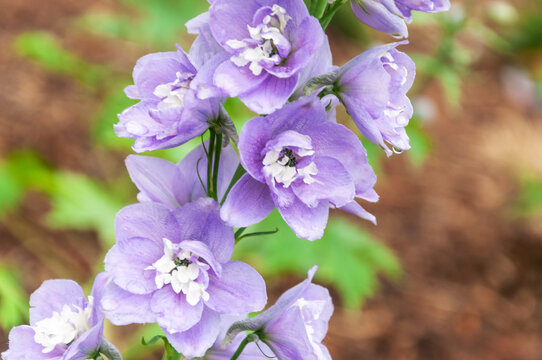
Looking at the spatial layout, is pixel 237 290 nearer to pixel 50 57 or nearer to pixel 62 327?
pixel 62 327

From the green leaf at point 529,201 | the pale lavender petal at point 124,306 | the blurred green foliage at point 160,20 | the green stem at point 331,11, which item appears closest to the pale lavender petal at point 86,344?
the pale lavender petal at point 124,306

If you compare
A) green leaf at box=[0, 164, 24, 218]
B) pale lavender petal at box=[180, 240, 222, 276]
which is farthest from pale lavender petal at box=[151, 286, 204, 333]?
green leaf at box=[0, 164, 24, 218]

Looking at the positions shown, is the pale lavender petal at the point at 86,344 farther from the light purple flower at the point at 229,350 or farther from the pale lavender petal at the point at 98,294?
the light purple flower at the point at 229,350

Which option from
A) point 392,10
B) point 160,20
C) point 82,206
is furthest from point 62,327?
point 160,20

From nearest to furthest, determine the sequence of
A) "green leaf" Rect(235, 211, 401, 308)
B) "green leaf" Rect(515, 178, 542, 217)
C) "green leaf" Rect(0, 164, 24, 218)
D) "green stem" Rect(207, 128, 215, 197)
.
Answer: "green stem" Rect(207, 128, 215, 197), "green leaf" Rect(235, 211, 401, 308), "green leaf" Rect(0, 164, 24, 218), "green leaf" Rect(515, 178, 542, 217)

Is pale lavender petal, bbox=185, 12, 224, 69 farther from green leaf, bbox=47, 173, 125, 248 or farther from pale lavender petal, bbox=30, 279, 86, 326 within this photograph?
green leaf, bbox=47, 173, 125, 248

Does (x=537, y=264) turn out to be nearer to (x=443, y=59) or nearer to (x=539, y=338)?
(x=539, y=338)
